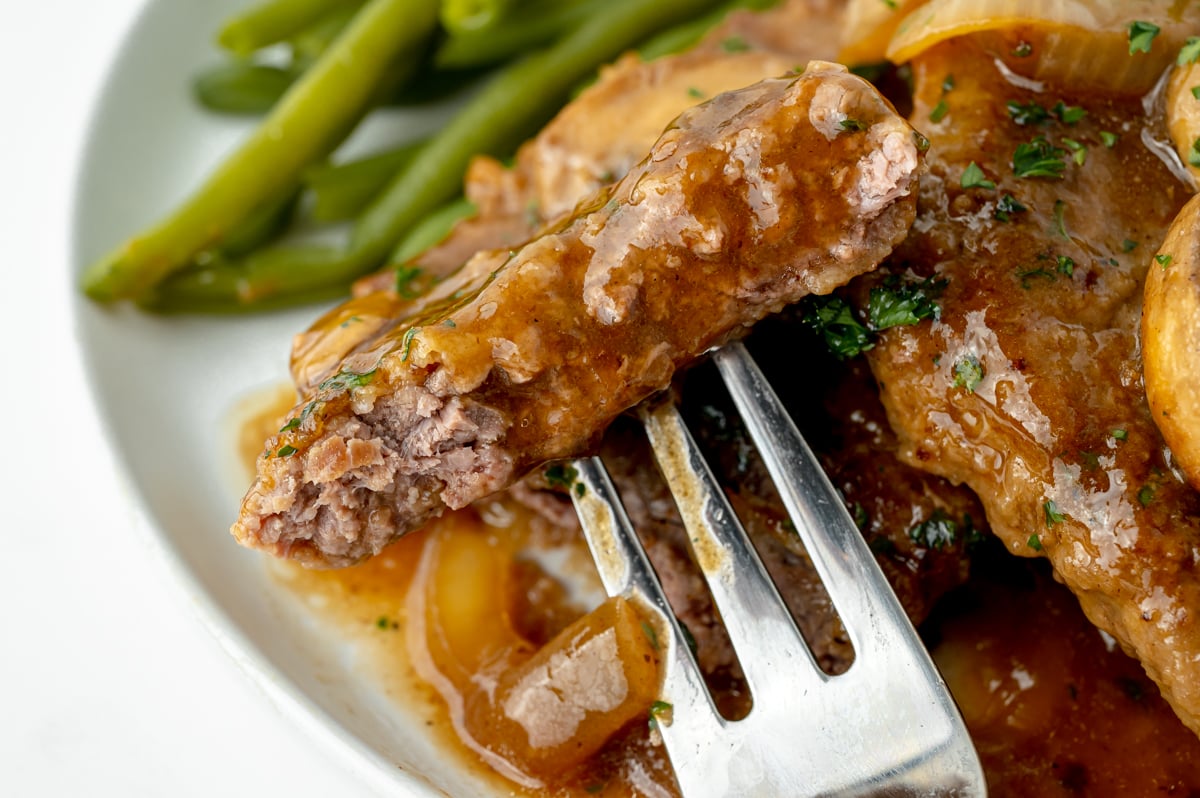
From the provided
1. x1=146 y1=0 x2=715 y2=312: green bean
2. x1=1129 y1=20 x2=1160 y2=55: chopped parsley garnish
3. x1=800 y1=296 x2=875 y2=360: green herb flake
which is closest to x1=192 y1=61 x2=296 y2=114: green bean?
x1=146 y1=0 x2=715 y2=312: green bean

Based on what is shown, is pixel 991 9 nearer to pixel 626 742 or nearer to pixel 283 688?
pixel 626 742

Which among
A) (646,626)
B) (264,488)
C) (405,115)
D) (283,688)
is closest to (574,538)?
(646,626)

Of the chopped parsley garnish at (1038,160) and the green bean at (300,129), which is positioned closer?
the chopped parsley garnish at (1038,160)

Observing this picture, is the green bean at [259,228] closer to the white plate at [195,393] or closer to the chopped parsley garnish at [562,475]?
the white plate at [195,393]

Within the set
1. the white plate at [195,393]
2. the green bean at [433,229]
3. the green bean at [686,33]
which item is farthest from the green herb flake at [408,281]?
the green bean at [686,33]

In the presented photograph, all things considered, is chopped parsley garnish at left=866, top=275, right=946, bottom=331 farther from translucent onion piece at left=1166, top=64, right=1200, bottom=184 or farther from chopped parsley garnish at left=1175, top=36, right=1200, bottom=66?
chopped parsley garnish at left=1175, top=36, right=1200, bottom=66

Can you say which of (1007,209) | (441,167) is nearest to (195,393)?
(441,167)
